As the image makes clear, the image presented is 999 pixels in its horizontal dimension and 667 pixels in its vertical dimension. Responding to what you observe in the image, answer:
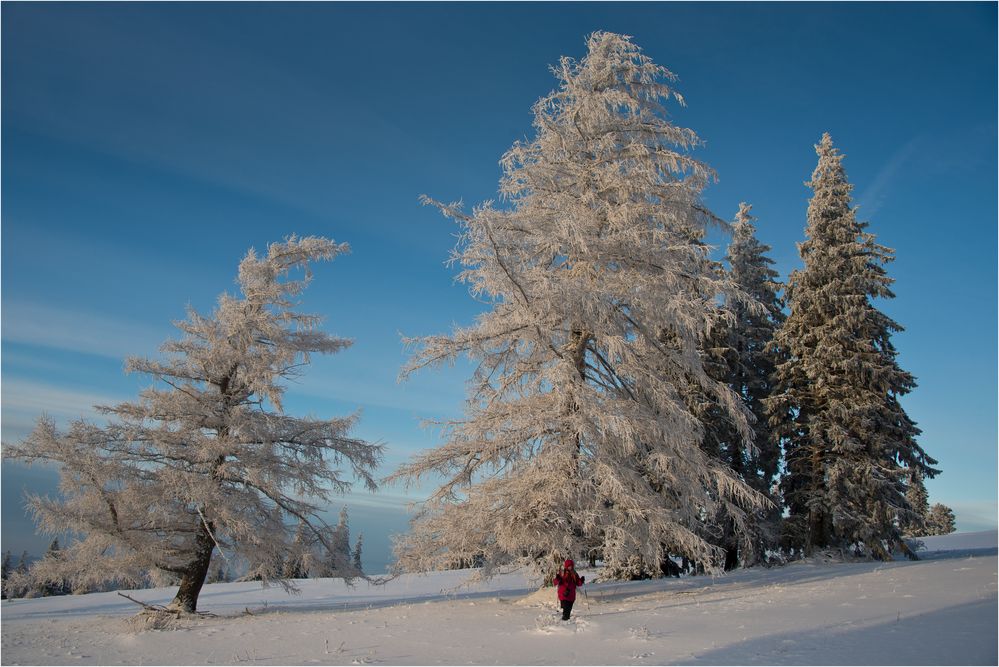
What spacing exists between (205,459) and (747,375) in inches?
753

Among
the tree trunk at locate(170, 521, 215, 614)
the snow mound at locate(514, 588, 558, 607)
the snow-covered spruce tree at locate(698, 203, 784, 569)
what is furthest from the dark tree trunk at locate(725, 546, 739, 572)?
the tree trunk at locate(170, 521, 215, 614)

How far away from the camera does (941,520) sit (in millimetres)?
55000

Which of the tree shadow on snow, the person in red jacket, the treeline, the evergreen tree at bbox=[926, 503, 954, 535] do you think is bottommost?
the evergreen tree at bbox=[926, 503, 954, 535]

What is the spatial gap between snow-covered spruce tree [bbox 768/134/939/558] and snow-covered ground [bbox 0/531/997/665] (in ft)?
15.4

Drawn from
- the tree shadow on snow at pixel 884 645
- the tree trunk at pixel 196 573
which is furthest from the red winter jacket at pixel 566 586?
the tree trunk at pixel 196 573

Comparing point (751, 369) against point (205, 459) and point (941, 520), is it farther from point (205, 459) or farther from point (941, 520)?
point (941, 520)

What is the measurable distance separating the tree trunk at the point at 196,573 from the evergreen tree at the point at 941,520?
6107 centimetres

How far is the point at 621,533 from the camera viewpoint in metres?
10.9

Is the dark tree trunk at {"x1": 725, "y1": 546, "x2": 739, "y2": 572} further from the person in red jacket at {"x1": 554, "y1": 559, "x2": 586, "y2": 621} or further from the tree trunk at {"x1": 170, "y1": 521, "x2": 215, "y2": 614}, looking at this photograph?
the tree trunk at {"x1": 170, "y1": 521, "x2": 215, "y2": 614}

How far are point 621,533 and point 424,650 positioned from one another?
424cm

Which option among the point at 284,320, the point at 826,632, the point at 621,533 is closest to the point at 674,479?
the point at 621,533

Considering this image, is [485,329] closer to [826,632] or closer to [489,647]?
[489,647]

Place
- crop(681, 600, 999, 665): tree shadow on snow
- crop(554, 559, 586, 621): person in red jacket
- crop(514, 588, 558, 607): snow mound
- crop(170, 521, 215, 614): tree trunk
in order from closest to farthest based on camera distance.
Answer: crop(681, 600, 999, 665): tree shadow on snow
crop(554, 559, 586, 621): person in red jacket
crop(514, 588, 558, 607): snow mound
crop(170, 521, 215, 614): tree trunk

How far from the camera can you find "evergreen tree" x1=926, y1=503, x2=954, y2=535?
53.7m
